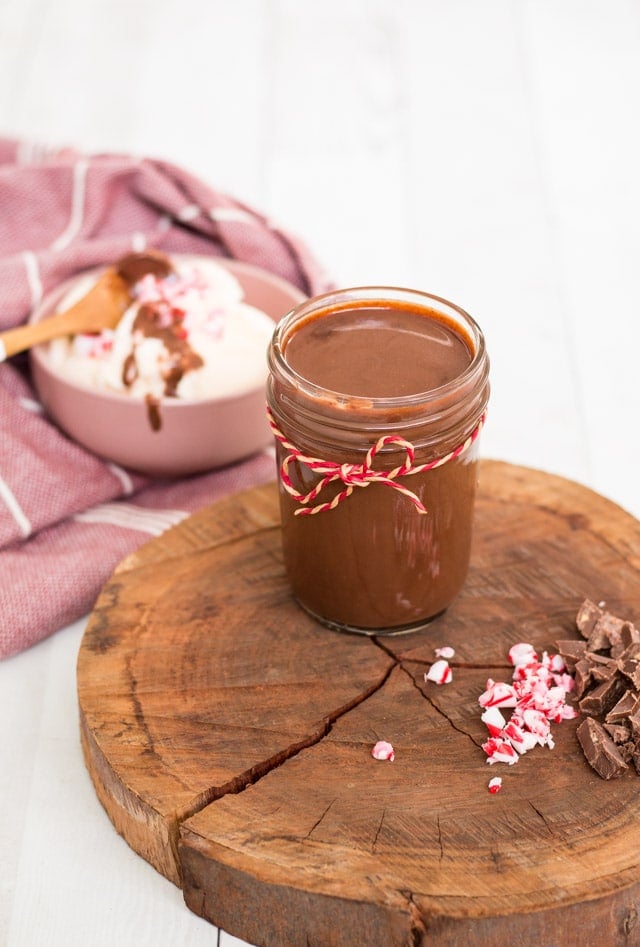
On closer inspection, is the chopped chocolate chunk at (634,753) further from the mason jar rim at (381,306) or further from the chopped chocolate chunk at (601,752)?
the mason jar rim at (381,306)

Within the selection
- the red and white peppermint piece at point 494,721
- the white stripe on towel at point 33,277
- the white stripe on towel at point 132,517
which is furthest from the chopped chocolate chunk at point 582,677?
the white stripe on towel at point 33,277

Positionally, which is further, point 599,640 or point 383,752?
point 599,640

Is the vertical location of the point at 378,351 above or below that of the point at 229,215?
above

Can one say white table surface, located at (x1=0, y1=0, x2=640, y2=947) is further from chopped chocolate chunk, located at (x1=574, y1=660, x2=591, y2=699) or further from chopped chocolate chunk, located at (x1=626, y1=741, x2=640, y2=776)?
chopped chocolate chunk, located at (x1=626, y1=741, x2=640, y2=776)

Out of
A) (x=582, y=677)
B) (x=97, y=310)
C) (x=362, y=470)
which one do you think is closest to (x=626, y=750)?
(x=582, y=677)

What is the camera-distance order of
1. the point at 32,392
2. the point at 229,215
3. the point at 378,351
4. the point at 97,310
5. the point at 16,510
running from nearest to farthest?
the point at 378,351 → the point at 16,510 → the point at 97,310 → the point at 32,392 → the point at 229,215

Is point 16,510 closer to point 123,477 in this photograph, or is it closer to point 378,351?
point 123,477

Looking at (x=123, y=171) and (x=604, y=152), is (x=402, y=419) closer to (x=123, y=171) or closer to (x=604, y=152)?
(x=123, y=171)

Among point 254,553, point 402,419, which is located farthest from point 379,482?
point 254,553
